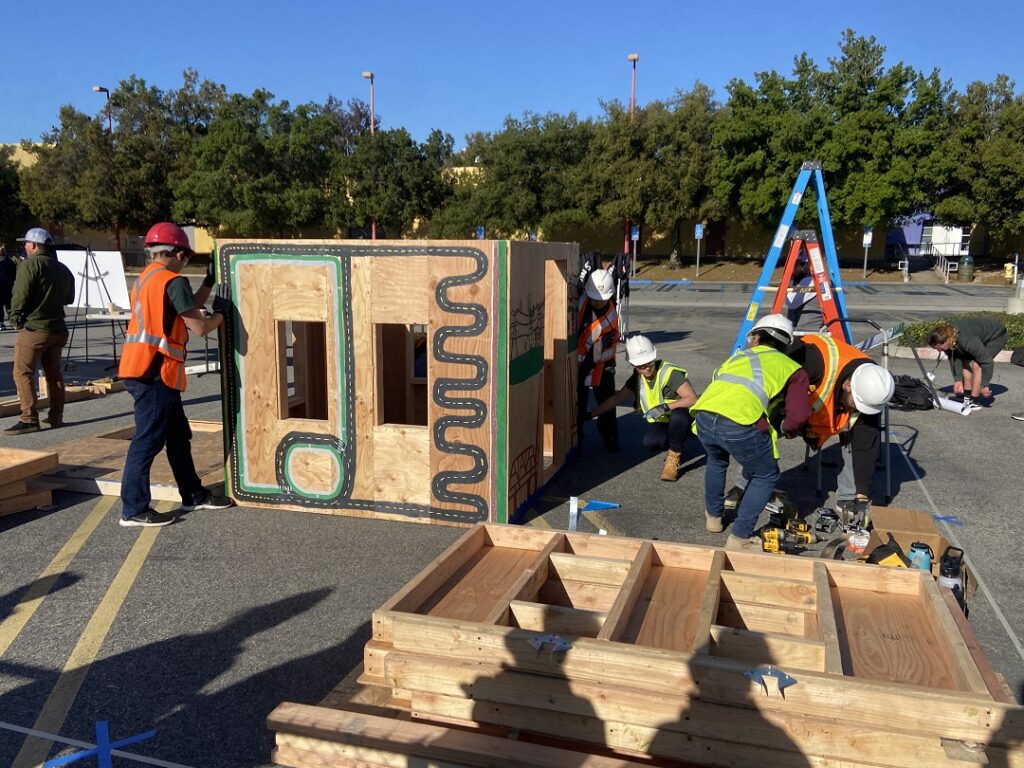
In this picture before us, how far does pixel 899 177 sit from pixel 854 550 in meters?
35.0

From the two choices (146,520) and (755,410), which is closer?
(755,410)

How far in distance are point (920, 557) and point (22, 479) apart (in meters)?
6.50

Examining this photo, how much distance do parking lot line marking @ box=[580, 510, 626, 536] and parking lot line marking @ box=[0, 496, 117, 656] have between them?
148 inches

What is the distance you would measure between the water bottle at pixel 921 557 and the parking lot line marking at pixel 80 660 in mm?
4549

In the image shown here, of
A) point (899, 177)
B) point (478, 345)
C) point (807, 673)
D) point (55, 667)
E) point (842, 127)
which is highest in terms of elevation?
point (842, 127)

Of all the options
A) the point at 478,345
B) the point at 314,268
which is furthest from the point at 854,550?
the point at 314,268

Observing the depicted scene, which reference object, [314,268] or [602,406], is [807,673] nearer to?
[314,268]

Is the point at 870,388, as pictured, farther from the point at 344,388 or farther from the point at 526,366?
the point at 344,388

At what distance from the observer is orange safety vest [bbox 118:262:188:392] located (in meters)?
5.82

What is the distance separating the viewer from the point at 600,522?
643 cm

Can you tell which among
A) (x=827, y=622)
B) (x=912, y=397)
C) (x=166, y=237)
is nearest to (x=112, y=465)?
(x=166, y=237)

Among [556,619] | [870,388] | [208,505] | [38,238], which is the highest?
[38,238]

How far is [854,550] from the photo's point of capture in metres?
5.18

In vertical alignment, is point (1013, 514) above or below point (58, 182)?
below
